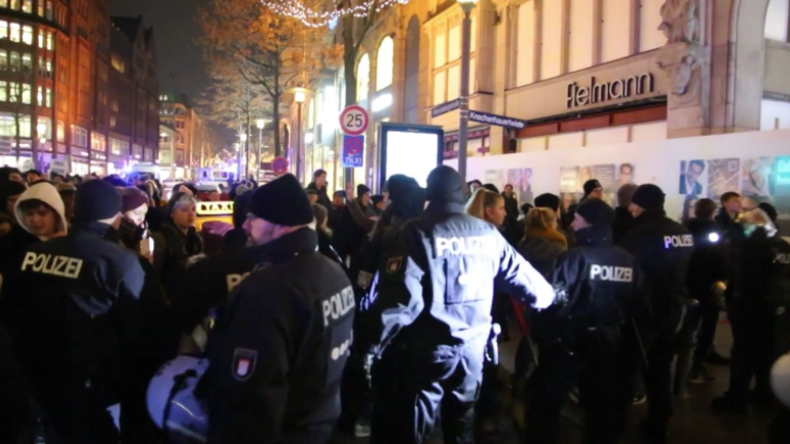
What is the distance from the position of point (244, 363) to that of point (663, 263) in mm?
3898

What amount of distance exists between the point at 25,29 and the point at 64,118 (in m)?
10.3

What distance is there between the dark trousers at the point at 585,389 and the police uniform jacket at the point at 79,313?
9.13 ft

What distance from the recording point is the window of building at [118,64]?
94.6m

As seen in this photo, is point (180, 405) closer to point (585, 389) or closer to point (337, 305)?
point (337, 305)

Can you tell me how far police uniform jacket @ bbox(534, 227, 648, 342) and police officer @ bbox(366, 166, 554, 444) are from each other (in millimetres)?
492

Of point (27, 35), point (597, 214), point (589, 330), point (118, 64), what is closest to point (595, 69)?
point (597, 214)

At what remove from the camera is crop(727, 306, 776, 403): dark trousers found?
581 cm

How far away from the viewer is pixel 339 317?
103 inches

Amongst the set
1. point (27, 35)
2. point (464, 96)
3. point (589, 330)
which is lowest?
point (589, 330)

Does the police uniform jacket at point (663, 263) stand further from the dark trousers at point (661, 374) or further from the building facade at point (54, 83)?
the building facade at point (54, 83)

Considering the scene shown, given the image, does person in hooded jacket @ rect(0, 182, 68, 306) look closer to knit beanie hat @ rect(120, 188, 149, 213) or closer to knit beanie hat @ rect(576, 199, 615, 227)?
knit beanie hat @ rect(120, 188, 149, 213)

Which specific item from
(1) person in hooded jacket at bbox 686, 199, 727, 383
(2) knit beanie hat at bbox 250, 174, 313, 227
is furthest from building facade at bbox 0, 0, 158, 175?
(2) knit beanie hat at bbox 250, 174, 313, 227

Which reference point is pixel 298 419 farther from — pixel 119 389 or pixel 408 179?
pixel 408 179

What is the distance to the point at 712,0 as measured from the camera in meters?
13.6
